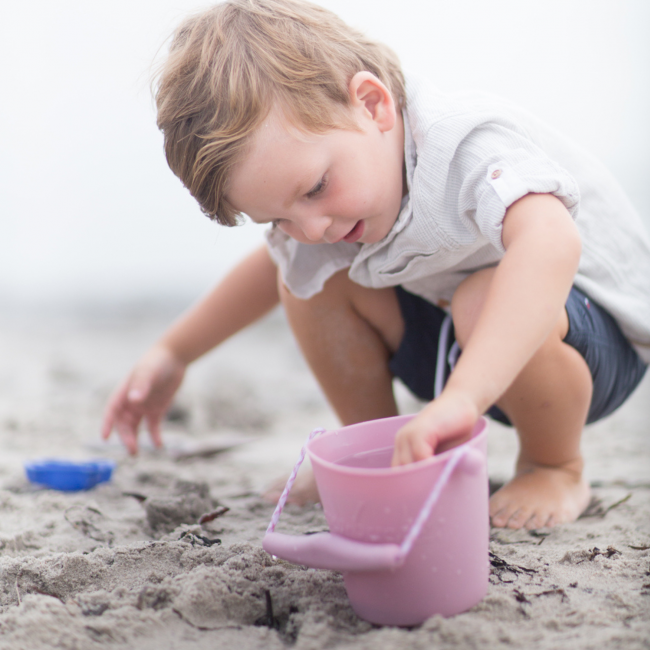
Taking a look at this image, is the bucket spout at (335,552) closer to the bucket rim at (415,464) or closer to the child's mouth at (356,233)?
the bucket rim at (415,464)

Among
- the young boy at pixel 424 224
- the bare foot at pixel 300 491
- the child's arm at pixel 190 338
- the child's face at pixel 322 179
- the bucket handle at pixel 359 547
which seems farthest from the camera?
the child's arm at pixel 190 338

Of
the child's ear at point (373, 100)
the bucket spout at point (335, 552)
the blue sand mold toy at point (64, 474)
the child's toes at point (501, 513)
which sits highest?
the child's ear at point (373, 100)

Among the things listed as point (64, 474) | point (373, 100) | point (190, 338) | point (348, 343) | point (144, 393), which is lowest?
point (64, 474)

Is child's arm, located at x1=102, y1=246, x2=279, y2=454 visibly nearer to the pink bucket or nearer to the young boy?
the young boy

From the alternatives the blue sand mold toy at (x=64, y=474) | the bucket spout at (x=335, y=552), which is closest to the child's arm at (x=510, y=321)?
the bucket spout at (x=335, y=552)

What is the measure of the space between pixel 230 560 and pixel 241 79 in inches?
27.9

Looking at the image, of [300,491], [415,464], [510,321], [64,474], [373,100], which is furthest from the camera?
[64,474]

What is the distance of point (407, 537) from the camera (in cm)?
75

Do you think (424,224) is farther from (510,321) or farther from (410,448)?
(410,448)

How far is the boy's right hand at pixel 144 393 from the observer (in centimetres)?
161

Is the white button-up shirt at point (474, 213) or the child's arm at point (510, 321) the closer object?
the child's arm at point (510, 321)

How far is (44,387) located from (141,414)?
3.71 feet

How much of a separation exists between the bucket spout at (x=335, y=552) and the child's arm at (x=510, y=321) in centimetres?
11

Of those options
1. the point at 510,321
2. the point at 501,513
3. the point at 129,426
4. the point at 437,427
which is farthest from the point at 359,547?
the point at 129,426
